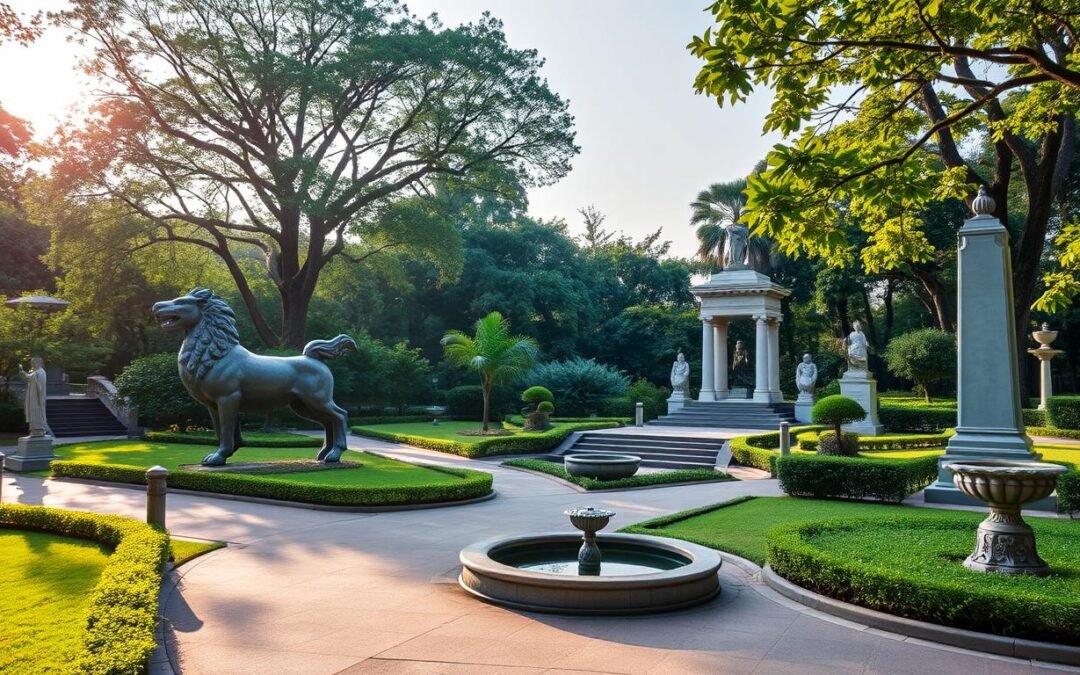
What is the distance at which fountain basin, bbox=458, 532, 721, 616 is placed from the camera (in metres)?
6.61

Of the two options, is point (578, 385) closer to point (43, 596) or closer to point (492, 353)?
point (492, 353)

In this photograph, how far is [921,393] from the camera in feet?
129

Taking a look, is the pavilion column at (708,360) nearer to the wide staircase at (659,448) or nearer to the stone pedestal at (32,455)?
the wide staircase at (659,448)

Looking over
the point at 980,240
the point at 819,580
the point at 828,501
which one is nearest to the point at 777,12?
the point at 819,580

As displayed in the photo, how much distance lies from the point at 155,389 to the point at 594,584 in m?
24.0

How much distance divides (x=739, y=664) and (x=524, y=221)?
4486cm

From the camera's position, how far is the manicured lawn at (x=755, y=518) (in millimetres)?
9875

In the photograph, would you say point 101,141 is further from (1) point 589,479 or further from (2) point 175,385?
(1) point 589,479

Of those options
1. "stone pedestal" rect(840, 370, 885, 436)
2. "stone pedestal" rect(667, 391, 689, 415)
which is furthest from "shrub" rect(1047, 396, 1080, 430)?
"stone pedestal" rect(667, 391, 689, 415)

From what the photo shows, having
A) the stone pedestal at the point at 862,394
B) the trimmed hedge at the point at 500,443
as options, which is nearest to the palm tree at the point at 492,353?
the trimmed hedge at the point at 500,443

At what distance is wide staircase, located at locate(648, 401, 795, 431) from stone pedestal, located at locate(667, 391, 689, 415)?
32 cm

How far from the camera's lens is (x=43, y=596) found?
22.9 feet

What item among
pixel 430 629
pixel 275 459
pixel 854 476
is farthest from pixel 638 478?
pixel 430 629

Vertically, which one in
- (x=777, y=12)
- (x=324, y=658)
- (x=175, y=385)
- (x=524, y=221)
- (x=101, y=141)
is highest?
(x=524, y=221)
